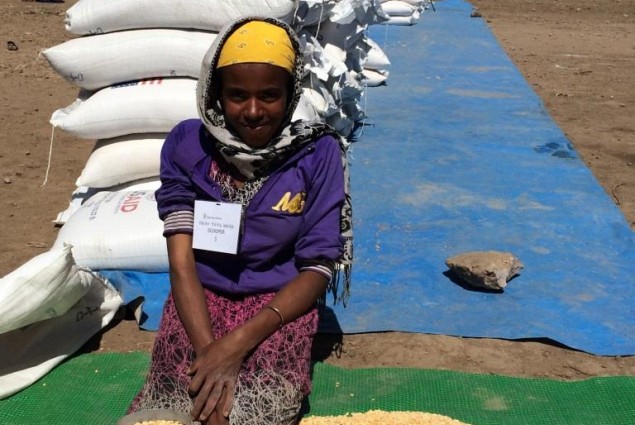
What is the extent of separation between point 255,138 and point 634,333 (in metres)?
1.64

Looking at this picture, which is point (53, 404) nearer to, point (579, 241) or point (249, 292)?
point (249, 292)

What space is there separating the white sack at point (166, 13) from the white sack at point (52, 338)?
1.33 metres

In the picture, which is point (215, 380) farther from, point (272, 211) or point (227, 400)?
point (272, 211)

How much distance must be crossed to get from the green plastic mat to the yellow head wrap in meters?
1.06

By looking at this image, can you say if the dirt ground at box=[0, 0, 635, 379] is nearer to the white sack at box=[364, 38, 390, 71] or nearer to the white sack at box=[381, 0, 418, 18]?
the white sack at box=[381, 0, 418, 18]

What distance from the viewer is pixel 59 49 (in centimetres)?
376

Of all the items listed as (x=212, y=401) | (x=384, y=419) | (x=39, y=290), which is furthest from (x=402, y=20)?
(x=212, y=401)

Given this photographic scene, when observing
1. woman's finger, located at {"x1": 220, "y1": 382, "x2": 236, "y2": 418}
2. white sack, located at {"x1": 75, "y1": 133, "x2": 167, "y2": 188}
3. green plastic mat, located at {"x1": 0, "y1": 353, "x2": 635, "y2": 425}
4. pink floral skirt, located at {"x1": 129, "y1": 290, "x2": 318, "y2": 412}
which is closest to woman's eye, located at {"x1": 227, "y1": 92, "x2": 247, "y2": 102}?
pink floral skirt, located at {"x1": 129, "y1": 290, "x2": 318, "y2": 412}

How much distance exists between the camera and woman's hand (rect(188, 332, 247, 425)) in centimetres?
204

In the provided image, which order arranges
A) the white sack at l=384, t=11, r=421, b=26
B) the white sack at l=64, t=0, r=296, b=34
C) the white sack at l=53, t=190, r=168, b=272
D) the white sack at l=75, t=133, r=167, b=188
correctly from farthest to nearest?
the white sack at l=384, t=11, r=421, b=26, the white sack at l=75, t=133, r=167, b=188, the white sack at l=64, t=0, r=296, b=34, the white sack at l=53, t=190, r=168, b=272

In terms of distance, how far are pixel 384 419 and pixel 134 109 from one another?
2.00 m

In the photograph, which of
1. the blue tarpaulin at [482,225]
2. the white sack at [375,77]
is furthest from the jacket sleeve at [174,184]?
the white sack at [375,77]

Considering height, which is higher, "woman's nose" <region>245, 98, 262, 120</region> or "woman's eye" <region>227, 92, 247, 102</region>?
"woman's eye" <region>227, 92, 247, 102</region>

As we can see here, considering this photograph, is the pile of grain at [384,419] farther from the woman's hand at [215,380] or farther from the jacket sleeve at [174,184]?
the jacket sleeve at [174,184]
